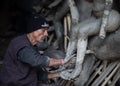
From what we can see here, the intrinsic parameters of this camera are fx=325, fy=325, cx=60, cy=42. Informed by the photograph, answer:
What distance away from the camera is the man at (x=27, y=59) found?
102 inches

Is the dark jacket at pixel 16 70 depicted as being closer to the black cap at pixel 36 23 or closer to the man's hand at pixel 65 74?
the black cap at pixel 36 23

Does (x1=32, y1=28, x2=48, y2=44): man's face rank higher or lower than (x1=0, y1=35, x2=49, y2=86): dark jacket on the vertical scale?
higher

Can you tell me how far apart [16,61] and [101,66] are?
1.01m

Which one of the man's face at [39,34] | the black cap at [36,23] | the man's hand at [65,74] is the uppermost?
the black cap at [36,23]

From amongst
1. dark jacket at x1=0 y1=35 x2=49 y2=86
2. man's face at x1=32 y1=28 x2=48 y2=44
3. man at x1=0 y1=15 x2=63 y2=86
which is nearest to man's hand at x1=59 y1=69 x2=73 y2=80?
man at x1=0 y1=15 x2=63 y2=86

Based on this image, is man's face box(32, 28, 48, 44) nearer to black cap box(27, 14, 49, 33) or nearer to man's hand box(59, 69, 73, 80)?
black cap box(27, 14, 49, 33)

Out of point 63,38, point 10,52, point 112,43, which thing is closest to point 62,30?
point 63,38

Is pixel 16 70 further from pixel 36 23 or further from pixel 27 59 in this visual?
pixel 36 23

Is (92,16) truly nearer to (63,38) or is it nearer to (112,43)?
(112,43)

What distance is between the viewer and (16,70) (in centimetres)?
270

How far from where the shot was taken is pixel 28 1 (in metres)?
4.45

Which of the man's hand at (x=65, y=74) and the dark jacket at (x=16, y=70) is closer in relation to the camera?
the dark jacket at (x=16, y=70)

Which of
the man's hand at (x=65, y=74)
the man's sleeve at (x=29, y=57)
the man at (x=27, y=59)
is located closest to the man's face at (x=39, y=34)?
the man at (x=27, y=59)

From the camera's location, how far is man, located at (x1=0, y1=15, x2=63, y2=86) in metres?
2.60
